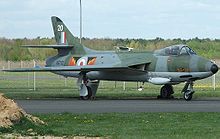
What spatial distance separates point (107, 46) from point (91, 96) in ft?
179

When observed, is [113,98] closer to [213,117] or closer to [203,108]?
[203,108]

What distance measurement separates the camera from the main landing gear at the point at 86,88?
34.2 metres

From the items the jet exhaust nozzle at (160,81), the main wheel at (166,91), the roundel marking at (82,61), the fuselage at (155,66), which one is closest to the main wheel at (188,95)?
the fuselage at (155,66)

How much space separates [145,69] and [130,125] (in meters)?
14.8

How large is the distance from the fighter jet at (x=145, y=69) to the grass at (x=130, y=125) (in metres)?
9.66

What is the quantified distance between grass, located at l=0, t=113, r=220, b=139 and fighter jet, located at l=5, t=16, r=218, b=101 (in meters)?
9.66

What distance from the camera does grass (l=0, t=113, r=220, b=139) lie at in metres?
17.5

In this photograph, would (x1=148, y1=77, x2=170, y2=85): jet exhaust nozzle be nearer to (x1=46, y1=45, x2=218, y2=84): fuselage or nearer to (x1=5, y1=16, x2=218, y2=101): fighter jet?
(x1=5, y1=16, x2=218, y2=101): fighter jet

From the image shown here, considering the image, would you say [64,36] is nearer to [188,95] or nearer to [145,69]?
[145,69]

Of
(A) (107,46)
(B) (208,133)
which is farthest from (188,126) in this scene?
(A) (107,46)

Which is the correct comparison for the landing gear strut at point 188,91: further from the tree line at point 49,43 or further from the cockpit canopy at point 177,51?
the tree line at point 49,43

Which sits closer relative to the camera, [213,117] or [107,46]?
[213,117]

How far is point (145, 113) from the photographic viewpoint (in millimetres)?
23906

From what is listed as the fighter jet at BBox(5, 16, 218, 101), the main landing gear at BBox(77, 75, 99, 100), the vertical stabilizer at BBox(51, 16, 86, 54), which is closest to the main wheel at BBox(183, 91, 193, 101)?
the fighter jet at BBox(5, 16, 218, 101)
